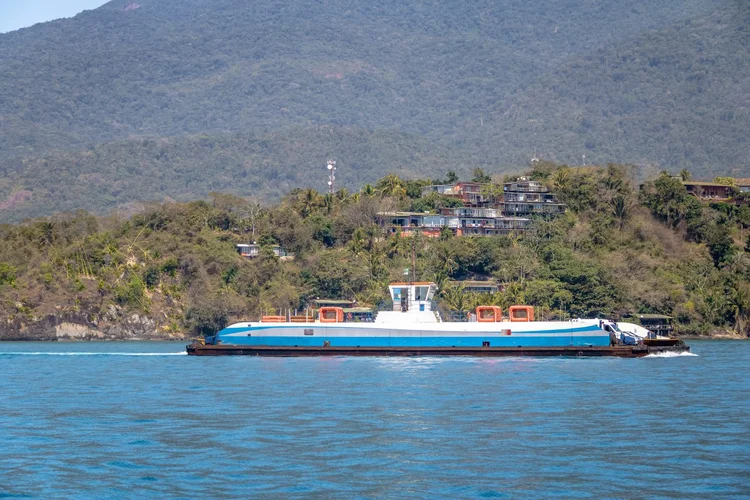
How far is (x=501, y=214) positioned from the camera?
125438 millimetres

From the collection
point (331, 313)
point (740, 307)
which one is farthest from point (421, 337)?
point (740, 307)

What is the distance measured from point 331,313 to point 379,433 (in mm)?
38264

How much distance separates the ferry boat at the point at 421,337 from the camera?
2643 inches

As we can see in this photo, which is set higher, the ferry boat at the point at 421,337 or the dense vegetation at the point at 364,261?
the dense vegetation at the point at 364,261

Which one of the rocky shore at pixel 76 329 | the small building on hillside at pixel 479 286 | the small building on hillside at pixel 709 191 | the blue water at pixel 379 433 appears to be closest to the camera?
the blue water at pixel 379 433

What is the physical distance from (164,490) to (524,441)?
12.1 m

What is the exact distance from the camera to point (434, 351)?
221ft

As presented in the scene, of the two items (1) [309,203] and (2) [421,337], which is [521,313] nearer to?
(2) [421,337]

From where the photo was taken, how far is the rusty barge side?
66625 millimetres

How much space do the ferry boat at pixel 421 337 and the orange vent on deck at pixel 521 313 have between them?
2.6 inches

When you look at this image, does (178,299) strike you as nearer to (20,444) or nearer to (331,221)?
(331,221)

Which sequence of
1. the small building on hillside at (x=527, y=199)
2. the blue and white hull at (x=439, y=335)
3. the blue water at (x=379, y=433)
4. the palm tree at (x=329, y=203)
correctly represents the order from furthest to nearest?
the small building on hillside at (x=527, y=199) < the palm tree at (x=329, y=203) < the blue and white hull at (x=439, y=335) < the blue water at (x=379, y=433)

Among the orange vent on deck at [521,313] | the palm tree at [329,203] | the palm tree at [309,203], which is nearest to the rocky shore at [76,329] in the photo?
the palm tree at [309,203]

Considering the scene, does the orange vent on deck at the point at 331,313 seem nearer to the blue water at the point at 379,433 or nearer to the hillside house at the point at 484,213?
the blue water at the point at 379,433
